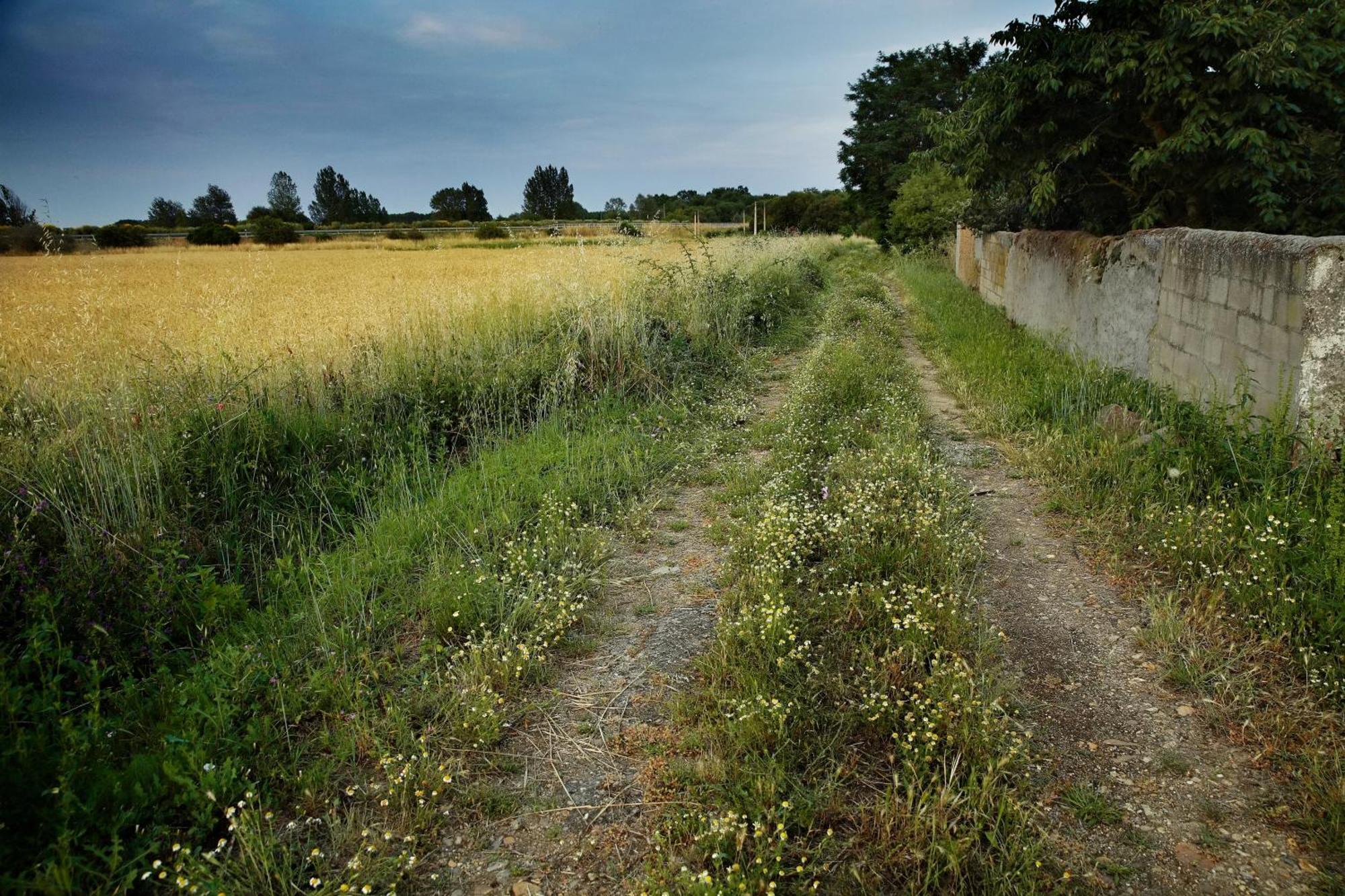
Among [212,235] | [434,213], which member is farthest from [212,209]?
[434,213]

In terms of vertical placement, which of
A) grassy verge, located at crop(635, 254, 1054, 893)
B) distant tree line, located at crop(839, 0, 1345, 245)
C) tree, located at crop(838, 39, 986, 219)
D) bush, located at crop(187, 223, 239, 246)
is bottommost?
grassy verge, located at crop(635, 254, 1054, 893)

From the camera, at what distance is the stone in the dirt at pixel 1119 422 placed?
18.9 feet

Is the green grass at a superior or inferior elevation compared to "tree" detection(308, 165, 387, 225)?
inferior

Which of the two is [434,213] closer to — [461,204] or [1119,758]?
[461,204]

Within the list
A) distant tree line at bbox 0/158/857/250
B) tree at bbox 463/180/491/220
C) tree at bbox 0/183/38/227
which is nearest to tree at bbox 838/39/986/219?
distant tree line at bbox 0/158/857/250

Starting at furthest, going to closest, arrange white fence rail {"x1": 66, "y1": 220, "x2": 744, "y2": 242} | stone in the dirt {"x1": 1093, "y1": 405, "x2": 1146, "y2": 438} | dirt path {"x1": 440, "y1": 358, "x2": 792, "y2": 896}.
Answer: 1. white fence rail {"x1": 66, "y1": 220, "x2": 744, "y2": 242}
2. stone in the dirt {"x1": 1093, "y1": 405, "x2": 1146, "y2": 438}
3. dirt path {"x1": 440, "y1": 358, "x2": 792, "y2": 896}

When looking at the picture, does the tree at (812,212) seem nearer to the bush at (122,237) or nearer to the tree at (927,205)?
the tree at (927,205)

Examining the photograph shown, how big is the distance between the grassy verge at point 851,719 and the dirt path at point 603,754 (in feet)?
0.51

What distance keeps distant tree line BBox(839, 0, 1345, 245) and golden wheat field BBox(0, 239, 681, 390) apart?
551 centimetres

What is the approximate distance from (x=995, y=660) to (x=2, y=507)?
516cm

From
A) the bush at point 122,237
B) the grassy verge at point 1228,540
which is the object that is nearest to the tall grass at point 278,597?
the grassy verge at point 1228,540

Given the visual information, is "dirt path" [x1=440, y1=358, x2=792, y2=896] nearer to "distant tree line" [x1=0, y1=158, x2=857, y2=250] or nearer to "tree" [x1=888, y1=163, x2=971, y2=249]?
"distant tree line" [x1=0, y1=158, x2=857, y2=250]

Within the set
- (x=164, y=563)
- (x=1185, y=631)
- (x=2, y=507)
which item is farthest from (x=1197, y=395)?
(x=2, y=507)

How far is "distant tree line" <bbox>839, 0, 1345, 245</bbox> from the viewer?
7172 mm
